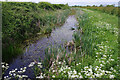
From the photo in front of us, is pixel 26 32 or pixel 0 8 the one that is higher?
pixel 0 8

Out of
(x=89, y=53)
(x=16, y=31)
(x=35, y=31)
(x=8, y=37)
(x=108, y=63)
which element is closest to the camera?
(x=108, y=63)

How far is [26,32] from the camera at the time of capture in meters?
6.52

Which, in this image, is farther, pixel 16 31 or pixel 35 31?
pixel 35 31

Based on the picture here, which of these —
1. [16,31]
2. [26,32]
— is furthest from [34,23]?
[16,31]

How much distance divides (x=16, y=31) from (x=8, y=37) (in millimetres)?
642

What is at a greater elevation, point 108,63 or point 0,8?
point 0,8

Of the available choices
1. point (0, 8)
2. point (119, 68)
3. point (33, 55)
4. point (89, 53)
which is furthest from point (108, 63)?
point (0, 8)

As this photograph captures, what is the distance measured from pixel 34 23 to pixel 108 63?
5.21m

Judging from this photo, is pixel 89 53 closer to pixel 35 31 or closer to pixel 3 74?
pixel 3 74

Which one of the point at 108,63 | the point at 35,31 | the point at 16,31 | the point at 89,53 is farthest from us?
the point at 35,31

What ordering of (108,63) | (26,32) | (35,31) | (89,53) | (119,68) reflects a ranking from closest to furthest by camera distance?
(119,68) < (108,63) < (89,53) < (26,32) < (35,31)

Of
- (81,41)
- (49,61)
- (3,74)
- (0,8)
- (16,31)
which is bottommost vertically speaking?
(3,74)

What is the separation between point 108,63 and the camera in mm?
4066

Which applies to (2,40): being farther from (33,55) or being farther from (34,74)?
(34,74)
